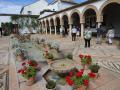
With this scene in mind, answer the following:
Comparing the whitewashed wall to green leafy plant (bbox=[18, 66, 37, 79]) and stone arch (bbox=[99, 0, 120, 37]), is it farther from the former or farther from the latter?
green leafy plant (bbox=[18, 66, 37, 79])

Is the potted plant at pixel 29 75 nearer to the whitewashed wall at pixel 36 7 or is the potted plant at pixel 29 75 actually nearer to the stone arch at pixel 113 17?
the stone arch at pixel 113 17

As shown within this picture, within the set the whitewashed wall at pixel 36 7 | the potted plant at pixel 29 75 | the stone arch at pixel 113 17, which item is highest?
the whitewashed wall at pixel 36 7

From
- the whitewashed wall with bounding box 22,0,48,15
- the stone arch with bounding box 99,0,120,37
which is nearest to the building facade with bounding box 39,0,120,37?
the stone arch with bounding box 99,0,120,37

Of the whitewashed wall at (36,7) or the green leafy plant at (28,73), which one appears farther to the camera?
the whitewashed wall at (36,7)

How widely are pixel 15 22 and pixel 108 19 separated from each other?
86.3 ft

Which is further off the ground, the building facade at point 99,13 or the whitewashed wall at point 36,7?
the whitewashed wall at point 36,7

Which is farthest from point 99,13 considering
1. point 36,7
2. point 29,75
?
point 36,7

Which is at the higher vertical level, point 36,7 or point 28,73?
point 36,7

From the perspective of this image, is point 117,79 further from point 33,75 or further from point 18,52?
point 18,52

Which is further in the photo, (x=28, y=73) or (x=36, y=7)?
(x=36, y=7)

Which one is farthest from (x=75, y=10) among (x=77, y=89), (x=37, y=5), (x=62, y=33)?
(x=37, y=5)

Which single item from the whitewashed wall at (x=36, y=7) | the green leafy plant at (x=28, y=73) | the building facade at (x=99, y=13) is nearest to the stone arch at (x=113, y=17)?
the building facade at (x=99, y=13)

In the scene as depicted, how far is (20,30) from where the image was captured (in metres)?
40.8

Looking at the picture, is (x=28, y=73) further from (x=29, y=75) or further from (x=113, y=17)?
(x=113, y=17)
